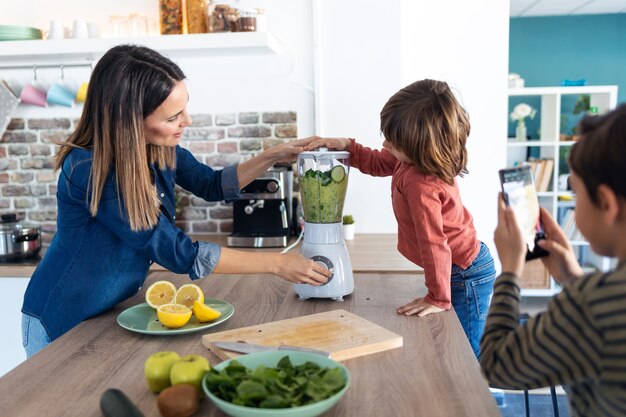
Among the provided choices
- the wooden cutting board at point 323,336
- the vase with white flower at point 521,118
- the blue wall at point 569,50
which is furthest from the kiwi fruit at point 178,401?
the blue wall at point 569,50

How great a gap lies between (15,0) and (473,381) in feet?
9.19

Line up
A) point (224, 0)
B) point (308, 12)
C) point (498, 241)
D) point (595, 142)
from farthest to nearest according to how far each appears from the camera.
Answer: point (308, 12) < point (224, 0) < point (498, 241) < point (595, 142)

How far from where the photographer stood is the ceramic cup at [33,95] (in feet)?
9.80

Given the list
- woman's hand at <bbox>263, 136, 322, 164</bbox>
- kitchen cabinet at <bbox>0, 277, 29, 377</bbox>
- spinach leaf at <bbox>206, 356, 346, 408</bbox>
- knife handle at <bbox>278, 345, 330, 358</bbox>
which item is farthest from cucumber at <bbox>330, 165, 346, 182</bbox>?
kitchen cabinet at <bbox>0, 277, 29, 377</bbox>

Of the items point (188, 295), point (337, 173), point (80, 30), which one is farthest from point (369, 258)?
point (80, 30)

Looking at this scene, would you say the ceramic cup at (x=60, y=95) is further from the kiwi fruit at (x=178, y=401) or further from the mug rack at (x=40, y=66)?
the kiwi fruit at (x=178, y=401)

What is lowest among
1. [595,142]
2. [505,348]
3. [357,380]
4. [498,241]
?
[357,380]

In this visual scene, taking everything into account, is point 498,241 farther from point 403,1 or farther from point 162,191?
point 403,1

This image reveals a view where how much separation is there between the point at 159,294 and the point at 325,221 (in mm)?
483

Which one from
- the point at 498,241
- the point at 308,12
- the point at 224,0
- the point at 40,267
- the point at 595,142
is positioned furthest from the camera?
the point at 308,12

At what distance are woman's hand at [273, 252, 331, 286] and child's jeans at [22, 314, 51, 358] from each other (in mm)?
659

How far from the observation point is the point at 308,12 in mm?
2916

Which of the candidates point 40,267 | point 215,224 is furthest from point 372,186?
point 40,267

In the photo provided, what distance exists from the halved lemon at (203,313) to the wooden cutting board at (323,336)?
0.09 metres
